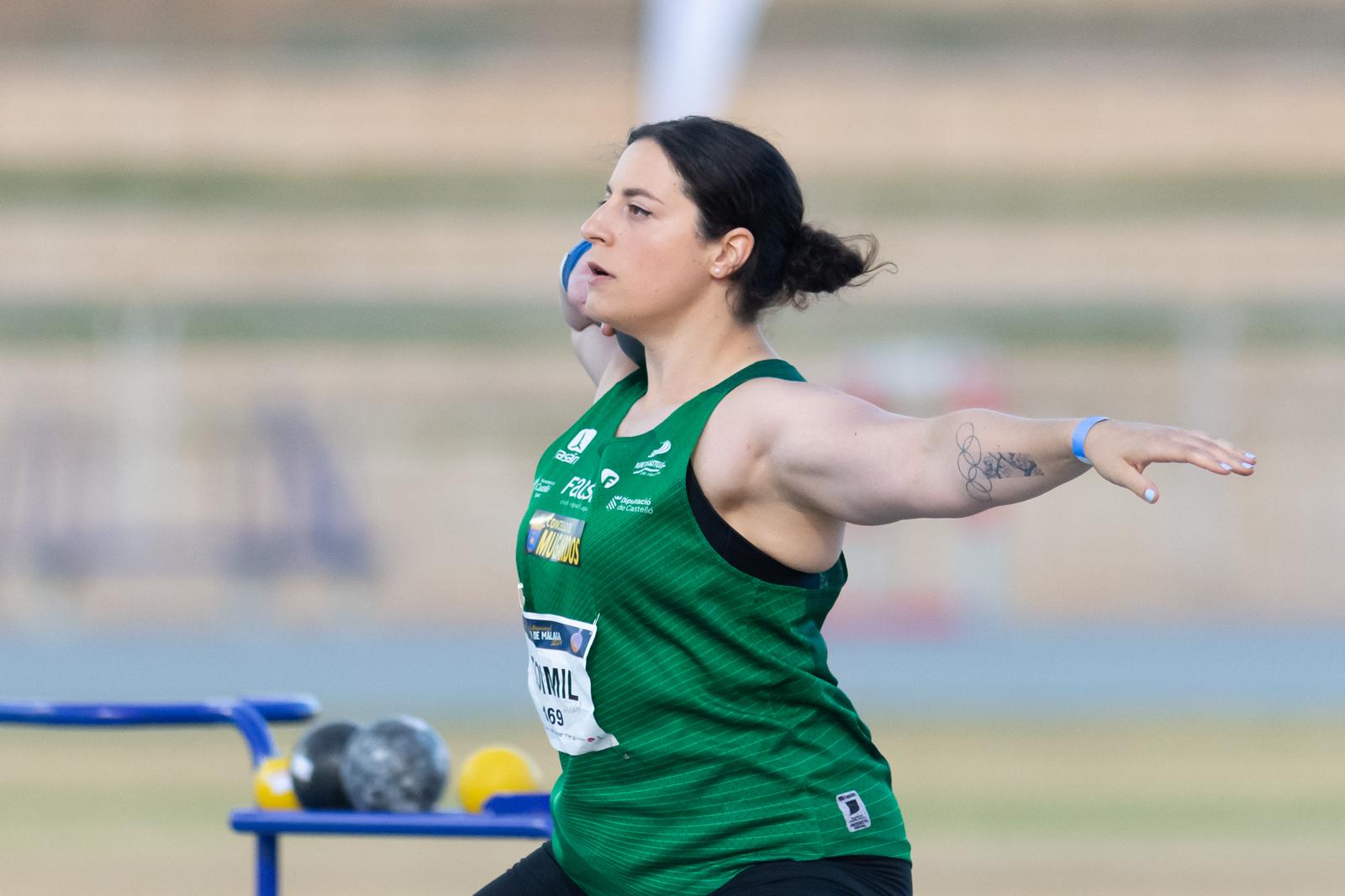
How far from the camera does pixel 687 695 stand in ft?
7.57

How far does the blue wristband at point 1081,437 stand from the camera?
198cm

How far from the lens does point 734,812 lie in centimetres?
231

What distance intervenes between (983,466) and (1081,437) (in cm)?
13

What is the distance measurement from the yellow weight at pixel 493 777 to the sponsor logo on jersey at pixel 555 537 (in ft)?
2.79

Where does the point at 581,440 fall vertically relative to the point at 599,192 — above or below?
below

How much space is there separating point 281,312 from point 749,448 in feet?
44.7

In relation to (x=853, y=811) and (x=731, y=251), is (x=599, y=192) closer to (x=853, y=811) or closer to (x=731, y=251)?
(x=731, y=251)

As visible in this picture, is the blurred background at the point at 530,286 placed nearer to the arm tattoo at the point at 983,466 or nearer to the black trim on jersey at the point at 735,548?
the black trim on jersey at the point at 735,548

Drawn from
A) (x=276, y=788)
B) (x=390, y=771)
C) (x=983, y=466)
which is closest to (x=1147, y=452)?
(x=983, y=466)

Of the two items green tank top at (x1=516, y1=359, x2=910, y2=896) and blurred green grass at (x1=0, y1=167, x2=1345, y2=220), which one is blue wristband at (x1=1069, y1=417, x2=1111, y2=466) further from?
blurred green grass at (x1=0, y1=167, x2=1345, y2=220)

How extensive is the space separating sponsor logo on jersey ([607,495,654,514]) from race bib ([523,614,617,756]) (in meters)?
0.16

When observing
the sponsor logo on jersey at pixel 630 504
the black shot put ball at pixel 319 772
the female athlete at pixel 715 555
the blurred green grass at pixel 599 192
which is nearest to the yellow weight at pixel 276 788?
the black shot put ball at pixel 319 772

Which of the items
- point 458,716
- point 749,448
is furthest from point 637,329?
point 458,716

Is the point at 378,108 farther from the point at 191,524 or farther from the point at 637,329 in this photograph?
the point at 637,329
